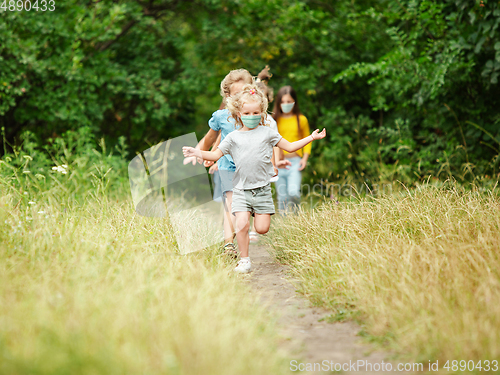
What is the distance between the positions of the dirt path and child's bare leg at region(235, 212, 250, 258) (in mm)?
329

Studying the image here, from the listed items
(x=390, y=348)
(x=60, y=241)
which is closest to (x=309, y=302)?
(x=390, y=348)

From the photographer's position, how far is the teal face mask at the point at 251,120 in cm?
393

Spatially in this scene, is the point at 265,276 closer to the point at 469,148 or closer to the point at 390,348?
the point at 390,348

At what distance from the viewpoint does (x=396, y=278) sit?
3027 mm

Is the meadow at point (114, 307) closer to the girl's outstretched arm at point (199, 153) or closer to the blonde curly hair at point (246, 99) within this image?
the girl's outstretched arm at point (199, 153)

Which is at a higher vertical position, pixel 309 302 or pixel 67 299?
pixel 67 299

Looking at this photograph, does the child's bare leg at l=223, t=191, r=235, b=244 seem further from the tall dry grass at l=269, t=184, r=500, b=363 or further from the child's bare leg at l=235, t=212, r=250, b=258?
the tall dry grass at l=269, t=184, r=500, b=363

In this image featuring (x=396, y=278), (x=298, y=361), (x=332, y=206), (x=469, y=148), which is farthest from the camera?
(x=469, y=148)

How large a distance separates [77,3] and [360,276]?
7.02 m

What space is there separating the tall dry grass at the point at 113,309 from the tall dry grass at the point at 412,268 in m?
0.67

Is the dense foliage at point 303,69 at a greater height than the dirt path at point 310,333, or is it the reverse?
the dense foliage at point 303,69

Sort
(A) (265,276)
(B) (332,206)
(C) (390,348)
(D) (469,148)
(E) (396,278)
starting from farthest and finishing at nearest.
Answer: (D) (469,148), (B) (332,206), (A) (265,276), (E) (396,278), (C) (390,348)

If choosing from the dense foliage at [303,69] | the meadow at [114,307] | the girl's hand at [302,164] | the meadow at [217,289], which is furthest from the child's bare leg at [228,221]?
the dense foliage at [303,69]

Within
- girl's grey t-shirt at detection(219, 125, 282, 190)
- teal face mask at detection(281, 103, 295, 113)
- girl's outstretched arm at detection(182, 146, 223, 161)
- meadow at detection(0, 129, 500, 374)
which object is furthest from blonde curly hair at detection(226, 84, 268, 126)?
teal face mask at detection(281, 103, 295, 113)
